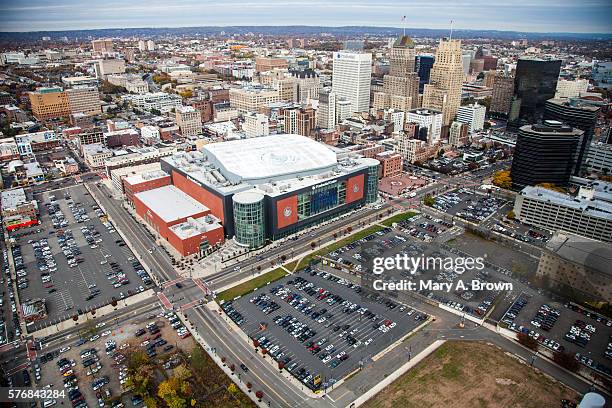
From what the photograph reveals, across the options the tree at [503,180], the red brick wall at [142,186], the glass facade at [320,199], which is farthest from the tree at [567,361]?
the red brick wall at [142,186]

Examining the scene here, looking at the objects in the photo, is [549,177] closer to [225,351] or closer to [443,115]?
[443,115]

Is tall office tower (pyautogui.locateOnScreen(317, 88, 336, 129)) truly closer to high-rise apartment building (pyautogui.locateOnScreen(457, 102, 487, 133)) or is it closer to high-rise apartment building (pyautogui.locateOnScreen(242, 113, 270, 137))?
high-rise apartment building (pyautogui.locateOnScreen(242, 113, 270, 137))

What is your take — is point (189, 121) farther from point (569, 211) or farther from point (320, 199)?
point (569, 211)

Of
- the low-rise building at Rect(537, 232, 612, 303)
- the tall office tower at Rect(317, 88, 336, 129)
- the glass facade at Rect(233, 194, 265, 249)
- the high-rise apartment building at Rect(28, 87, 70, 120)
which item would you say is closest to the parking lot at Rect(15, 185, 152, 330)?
the glass facade at Rect(233, 194, 265, 249)

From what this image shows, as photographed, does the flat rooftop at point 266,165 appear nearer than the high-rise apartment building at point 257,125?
Yes

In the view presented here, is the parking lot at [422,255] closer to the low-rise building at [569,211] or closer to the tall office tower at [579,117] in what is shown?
the low-rise building at [569,211]
